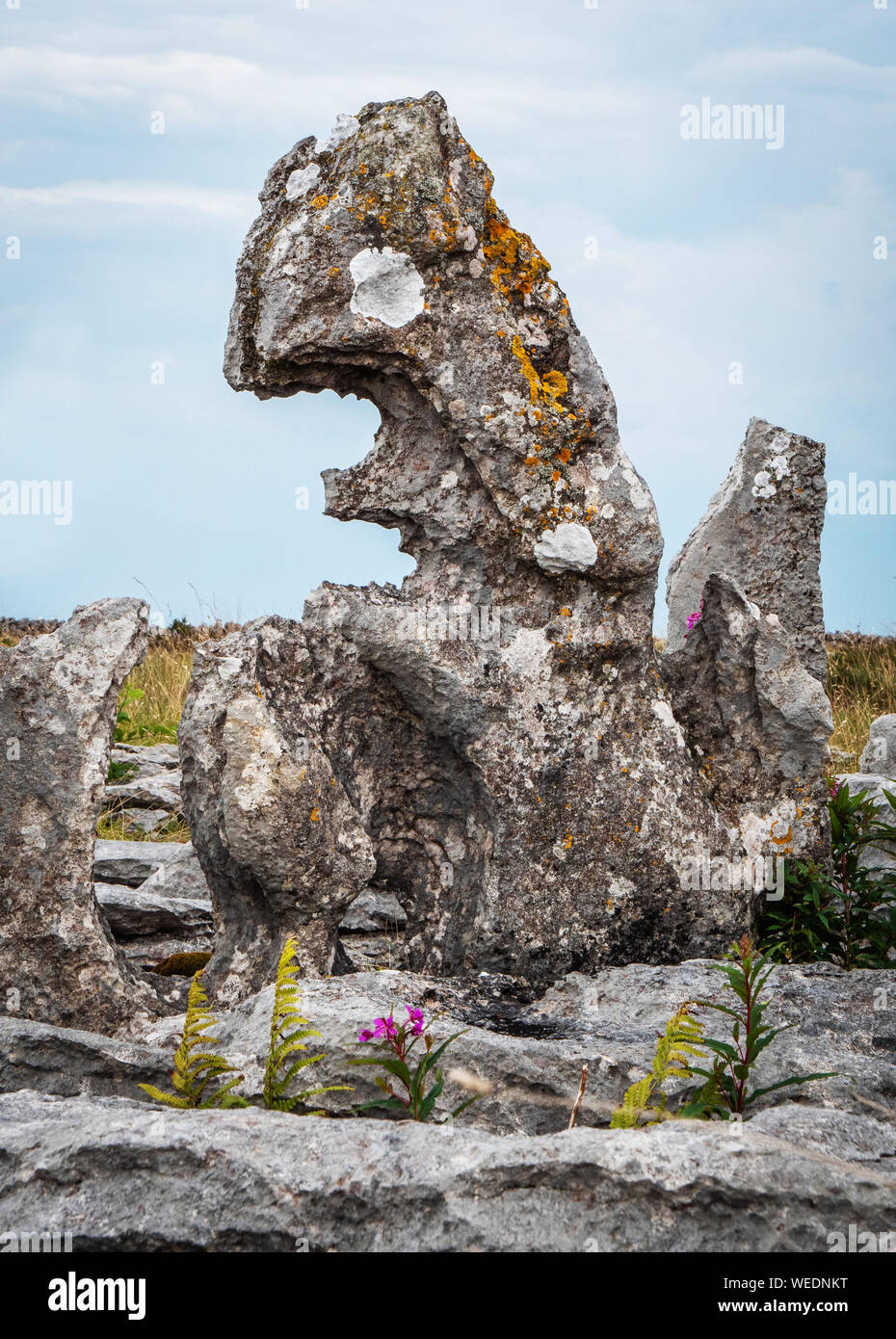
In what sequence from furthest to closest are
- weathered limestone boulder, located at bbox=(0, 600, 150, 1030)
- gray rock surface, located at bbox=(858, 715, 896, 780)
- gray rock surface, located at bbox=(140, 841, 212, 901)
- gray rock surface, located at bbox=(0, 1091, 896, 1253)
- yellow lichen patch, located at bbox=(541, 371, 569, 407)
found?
gray rock surface, located at bbox=(858, 715, 896, 780)
gray rock surface, located at bbox=(140, 841, 212, 901)
yellow lichen patch, located at bbox=(541, 371, 569, 407)
weathered limestone boulder, located at bbox=(0, 600, 150, 1030)
gray rock surface, located at bbox=(0, 1091, 896, 1253)

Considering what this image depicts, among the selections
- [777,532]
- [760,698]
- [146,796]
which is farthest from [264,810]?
[146,796]

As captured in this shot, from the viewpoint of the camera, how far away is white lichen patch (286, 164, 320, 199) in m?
5.36

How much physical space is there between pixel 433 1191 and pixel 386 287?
12.7 feet

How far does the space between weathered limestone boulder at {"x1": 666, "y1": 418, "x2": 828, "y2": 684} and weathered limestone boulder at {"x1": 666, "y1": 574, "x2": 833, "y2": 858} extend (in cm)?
37

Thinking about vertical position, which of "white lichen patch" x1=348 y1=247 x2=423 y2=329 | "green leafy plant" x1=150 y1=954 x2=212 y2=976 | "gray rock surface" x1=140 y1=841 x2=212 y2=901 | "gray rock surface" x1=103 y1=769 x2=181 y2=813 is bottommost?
"green leafy plant" x1=150 y1=954 x2=212 y2=976

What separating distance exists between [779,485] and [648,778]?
1.96m

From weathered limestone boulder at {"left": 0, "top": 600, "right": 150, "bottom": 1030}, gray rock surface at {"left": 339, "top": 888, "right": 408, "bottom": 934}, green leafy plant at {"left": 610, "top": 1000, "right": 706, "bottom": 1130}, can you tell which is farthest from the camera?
gray rock surface at {"left": 339, "top": 888, "right": 408, "bottom": 934}

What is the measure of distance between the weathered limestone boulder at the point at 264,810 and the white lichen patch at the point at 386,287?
4.66 feet

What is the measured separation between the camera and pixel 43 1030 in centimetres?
415

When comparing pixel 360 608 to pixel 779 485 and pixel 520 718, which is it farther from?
pixel 779 485

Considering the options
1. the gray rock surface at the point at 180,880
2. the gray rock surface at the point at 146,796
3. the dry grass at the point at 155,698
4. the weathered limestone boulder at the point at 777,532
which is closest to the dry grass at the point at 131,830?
the gray rock surface at the point at 146,796

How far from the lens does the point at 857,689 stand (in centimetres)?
1745

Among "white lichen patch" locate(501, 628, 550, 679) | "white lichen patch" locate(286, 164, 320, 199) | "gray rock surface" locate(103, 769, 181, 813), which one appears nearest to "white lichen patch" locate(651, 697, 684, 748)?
"white lichen patch" locate(501, 628, 550, 679)

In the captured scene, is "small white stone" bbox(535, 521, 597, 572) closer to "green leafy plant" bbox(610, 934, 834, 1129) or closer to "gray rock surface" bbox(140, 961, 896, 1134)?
"gray rock surface" bbox(140, 961, 896, 1134)
